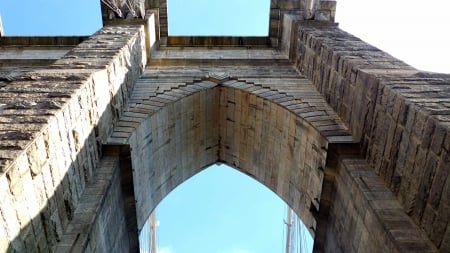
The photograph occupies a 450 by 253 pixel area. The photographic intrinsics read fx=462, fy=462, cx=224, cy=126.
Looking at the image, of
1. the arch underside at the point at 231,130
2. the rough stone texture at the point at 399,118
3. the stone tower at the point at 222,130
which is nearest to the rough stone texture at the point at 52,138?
the stone tower at the point at 222,130

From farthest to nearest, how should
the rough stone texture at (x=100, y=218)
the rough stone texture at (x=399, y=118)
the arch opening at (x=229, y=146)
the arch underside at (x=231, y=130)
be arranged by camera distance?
the arch opening at (x=229, y=146) → the arch underside at (x=231, y=130) → the rough stone texture at (x=100, y=218) → the rough stone texture at (x=399, y=118)

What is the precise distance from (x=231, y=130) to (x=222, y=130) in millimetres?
246

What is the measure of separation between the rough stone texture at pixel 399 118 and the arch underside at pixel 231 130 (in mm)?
492

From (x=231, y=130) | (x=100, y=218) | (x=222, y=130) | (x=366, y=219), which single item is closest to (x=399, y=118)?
(x=366, y=219)

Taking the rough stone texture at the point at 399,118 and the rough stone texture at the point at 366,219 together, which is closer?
the rough stone texture at the point at 399,118

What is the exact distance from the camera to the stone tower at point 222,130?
5.15 meters

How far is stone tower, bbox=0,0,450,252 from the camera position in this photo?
5.15 metres

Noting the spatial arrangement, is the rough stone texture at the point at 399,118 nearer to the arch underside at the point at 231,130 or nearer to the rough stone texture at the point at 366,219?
the rough stone texture at the point at 366,219

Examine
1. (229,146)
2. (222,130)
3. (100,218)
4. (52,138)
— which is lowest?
(229,146)

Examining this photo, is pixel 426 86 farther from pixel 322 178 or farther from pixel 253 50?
pixel 253 50

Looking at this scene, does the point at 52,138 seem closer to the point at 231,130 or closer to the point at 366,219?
the point at 366,219

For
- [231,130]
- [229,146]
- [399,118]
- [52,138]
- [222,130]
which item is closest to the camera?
[52,138]

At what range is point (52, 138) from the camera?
5285mm

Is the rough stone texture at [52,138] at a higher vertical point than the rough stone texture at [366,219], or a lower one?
higher
